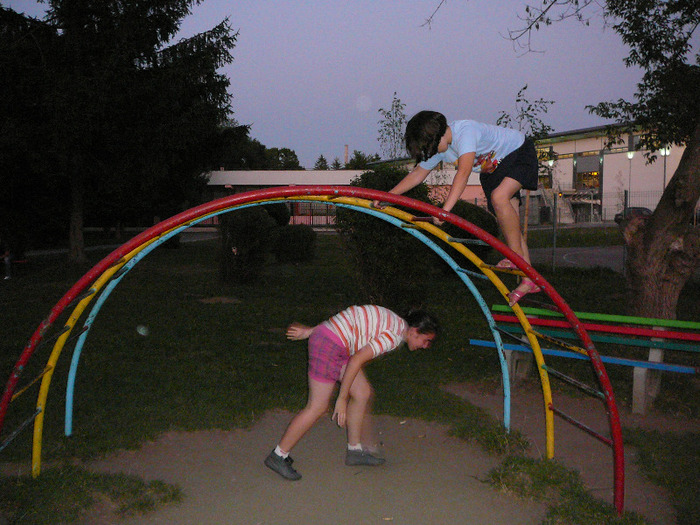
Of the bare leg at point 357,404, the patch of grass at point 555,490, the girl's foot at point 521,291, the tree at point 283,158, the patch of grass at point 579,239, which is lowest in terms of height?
the patch of grass at point 579,239

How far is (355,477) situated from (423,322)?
116 centimetres

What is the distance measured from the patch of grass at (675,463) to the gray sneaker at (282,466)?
234 centimetres

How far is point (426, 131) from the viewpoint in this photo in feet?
12.1

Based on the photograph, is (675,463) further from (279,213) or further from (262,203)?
(279,213)

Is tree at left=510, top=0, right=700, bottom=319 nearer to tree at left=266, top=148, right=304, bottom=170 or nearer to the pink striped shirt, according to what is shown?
the pink striped shirt

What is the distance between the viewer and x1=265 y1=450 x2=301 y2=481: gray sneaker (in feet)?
12.9

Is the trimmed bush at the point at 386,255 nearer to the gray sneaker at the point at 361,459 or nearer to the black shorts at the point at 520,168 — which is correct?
the black shorts at the point at 520,168

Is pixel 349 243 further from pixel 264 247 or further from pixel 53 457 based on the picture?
pixel 53 457

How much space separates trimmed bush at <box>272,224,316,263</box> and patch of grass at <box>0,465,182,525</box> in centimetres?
1549

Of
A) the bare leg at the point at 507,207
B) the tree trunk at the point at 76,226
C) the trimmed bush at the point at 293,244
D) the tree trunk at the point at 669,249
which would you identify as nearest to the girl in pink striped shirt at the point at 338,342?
the bare leg at the point at 507,207

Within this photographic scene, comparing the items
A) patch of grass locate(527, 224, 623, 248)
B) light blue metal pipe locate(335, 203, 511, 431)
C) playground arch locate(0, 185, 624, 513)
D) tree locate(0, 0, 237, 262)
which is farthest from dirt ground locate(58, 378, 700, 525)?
patch of grass locate(527, 224, 623, 248)

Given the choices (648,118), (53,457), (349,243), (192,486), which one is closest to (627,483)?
(192,486)

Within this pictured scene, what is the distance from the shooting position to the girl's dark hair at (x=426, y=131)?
12.1ft

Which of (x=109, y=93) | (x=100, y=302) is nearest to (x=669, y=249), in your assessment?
(x=100, y=302)
